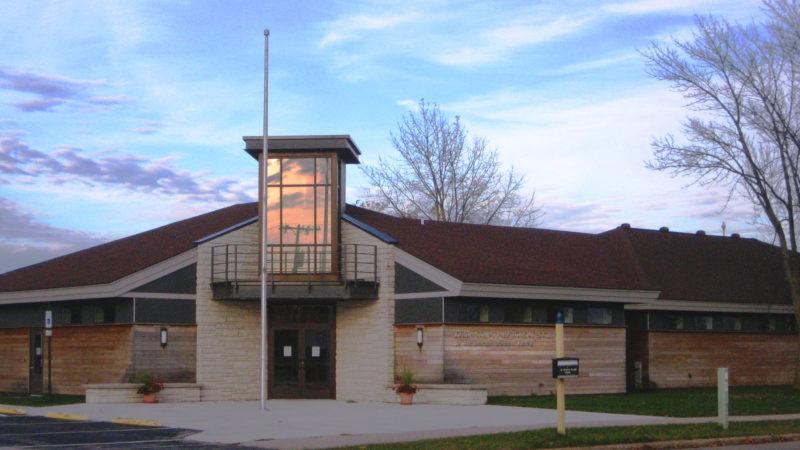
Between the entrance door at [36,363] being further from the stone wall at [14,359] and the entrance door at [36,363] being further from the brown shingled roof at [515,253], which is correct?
the brown shingled roof at [515,253]

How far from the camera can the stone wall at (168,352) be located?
102 feet

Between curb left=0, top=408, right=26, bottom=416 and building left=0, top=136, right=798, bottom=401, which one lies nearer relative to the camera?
curb left=0, top=408, right=26, bottom=416

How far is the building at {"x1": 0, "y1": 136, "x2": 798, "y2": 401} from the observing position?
31.5 meters

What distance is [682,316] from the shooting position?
39094 millimetres

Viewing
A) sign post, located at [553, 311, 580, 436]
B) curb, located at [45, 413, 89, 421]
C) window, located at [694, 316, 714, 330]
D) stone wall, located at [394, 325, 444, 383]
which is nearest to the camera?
sign post, located at [553, 311, 580, 436]

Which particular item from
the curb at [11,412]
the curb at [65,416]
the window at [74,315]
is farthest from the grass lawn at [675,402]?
the window at [74,315]

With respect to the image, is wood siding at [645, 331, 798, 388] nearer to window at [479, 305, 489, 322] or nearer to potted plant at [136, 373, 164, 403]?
window at [479, 305, 489, 322]

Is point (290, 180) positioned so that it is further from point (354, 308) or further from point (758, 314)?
point (758, 314)

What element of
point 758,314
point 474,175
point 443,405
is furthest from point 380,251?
point 474,175

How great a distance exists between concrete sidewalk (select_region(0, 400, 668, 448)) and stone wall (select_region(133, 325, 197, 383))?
4.47 feet

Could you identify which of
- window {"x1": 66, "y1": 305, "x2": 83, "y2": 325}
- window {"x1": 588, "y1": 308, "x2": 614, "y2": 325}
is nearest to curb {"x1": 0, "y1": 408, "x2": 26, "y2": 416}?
window {"x1": 66, "y1": 305, "x2": 83, "y2": 325}

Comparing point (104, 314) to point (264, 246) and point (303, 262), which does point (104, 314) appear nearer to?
point (303, 262)

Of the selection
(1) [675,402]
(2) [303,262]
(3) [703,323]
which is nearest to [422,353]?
(2) [303,262]

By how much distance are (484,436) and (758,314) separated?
83.2 feet
